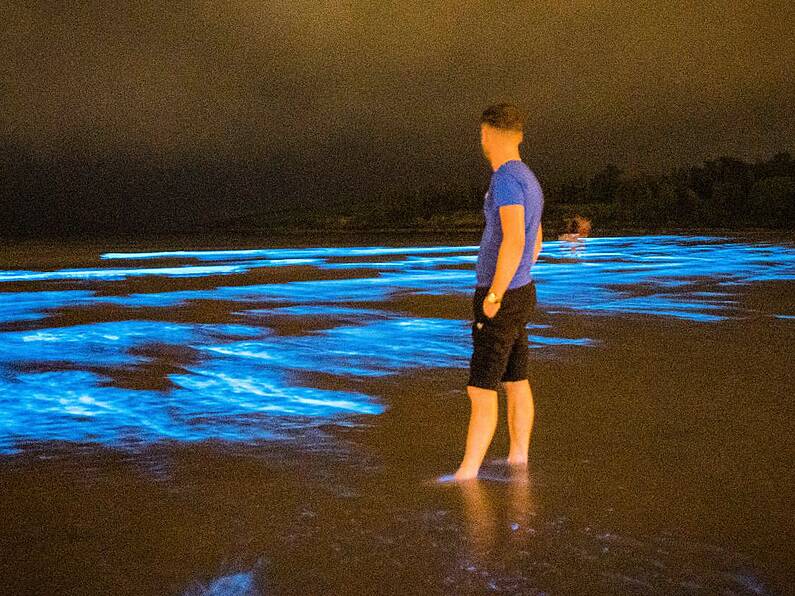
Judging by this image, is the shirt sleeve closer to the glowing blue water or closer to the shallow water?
the shallow water

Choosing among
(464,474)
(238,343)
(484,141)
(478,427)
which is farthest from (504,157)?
(238,343)

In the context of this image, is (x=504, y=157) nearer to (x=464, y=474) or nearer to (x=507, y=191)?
(x=507, y=191)

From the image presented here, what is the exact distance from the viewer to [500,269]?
438 centimetres

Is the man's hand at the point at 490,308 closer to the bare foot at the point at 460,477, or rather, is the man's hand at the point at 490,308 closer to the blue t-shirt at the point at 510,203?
the blue t-shirt at the point at 510,203

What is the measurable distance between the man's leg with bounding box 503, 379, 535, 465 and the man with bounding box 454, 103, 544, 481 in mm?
175

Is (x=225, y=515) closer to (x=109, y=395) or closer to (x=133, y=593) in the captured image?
(x=133, y=593)

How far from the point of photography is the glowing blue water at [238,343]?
20.5 feet

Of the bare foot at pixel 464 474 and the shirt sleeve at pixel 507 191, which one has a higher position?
the shirt sleeve at pixel 507 191

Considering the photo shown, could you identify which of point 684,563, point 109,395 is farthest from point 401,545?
point 109,395

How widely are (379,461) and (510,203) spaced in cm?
164

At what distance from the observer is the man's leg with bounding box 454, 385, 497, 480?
4.59 metres

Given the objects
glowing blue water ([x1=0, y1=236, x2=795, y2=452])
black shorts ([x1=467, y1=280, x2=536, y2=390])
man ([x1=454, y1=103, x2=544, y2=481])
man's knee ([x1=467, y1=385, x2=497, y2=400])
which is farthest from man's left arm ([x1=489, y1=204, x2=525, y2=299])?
glowing blue water ([x1=0, y1=236, x2=795, y2=452])

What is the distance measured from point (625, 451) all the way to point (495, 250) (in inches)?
61.6

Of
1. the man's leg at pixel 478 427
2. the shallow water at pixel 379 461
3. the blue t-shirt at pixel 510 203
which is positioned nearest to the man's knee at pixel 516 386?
the man's leg at pixel 478 427
